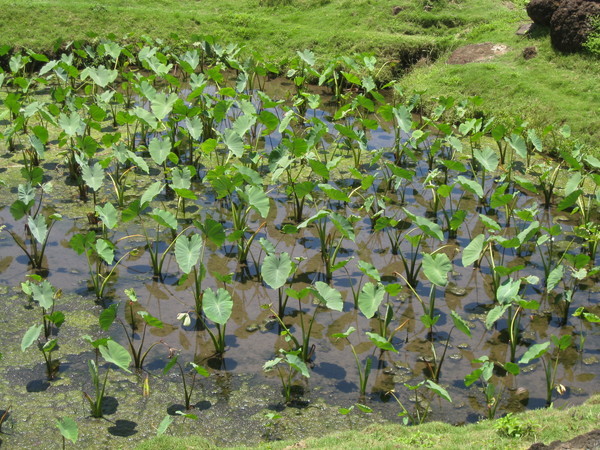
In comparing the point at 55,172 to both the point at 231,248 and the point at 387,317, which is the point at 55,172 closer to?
the point at 231,248

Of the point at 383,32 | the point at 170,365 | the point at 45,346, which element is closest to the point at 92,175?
the point at 45,346

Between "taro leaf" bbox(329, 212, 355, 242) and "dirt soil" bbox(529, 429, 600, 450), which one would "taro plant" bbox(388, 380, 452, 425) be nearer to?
"dirt soil" bbox(529, 429, 600, 450)

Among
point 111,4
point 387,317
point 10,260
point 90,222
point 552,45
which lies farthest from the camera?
point 111,4

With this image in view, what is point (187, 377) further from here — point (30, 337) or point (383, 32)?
point (383, 32)

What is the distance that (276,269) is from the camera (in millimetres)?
6039

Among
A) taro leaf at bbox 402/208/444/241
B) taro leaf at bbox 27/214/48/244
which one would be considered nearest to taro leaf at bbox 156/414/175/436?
taro leaf at bbox 27/214/48/244

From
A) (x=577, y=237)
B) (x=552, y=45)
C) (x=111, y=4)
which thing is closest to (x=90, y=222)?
(x=577, y=237)

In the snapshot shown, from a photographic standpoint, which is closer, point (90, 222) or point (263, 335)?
point (263, 335)

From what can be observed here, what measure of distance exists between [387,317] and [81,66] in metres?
9.16

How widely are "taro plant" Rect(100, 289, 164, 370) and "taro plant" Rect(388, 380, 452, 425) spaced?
72.1 inches

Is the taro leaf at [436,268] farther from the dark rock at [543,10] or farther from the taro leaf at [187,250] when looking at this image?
the dark rock at [543,10]

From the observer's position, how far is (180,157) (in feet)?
31.0

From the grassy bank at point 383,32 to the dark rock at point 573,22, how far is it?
0.69 feet

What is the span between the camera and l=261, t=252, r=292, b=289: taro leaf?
5.98m
